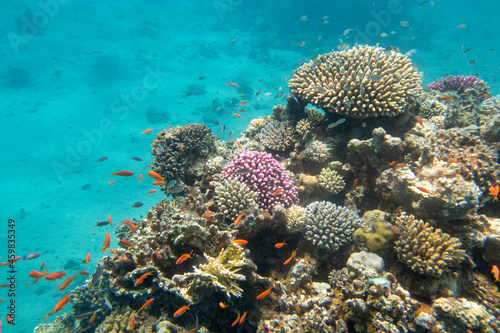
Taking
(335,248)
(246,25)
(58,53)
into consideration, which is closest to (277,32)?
(246,25)

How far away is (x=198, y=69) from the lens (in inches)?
1499

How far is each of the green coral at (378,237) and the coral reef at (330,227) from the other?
14.5 inches

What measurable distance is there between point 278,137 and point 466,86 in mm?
10108

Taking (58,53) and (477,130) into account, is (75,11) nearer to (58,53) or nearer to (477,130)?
(58,53)

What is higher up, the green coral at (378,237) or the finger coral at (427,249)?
the green coral at (378,237)

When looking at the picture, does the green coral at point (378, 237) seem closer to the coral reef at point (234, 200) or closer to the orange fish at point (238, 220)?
the coral reef at point (234, 200)

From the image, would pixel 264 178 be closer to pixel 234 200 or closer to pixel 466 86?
pixel 234 200

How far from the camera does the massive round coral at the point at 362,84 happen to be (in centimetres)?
518

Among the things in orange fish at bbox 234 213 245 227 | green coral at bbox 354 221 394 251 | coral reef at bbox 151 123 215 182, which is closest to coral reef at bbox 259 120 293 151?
coral reef at bbox 151 123 215 182

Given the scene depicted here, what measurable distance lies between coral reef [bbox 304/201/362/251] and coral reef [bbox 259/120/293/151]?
2.61m

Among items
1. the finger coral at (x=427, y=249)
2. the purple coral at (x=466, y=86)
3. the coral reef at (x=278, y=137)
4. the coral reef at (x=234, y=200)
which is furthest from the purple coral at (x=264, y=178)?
the purple coral at (x=466, y=86)

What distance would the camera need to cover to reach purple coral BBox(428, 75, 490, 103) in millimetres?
9586

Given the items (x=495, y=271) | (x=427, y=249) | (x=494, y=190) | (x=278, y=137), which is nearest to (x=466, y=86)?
(x=494, y=190)

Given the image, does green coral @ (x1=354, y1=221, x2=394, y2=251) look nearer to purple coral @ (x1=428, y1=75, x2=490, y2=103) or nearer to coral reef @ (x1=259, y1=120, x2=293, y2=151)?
coral reef @ (x1=259, y1=120, x2=293, y2=151)
